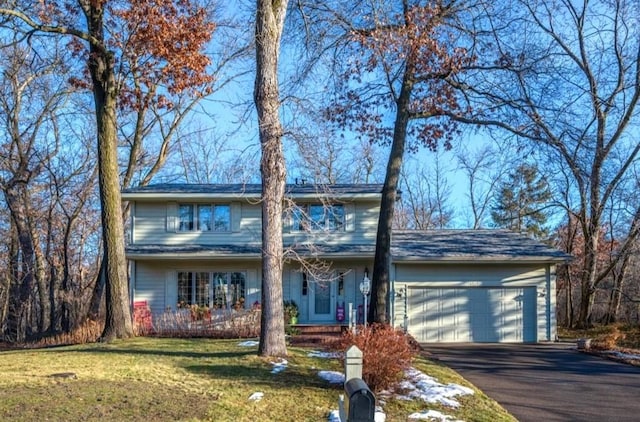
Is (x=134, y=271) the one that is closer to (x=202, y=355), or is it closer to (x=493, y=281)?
(x=202, y=355)

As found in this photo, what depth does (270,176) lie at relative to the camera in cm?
1115

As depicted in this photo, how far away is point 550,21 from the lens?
76.0 feet

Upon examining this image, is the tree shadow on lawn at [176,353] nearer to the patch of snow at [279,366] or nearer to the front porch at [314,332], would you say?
the patch of snow at [279,366]

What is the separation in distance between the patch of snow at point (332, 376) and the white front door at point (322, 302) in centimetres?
967

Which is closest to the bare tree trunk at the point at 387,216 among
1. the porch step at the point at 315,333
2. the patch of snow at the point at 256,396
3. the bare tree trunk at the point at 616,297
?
the porch step at the point at 315,333

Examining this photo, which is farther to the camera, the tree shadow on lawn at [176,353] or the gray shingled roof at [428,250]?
the gray shingled roof at [428,250]

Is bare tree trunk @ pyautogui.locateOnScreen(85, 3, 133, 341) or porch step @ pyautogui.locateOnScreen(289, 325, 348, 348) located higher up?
bare tree trunk @ pyautogui.locateOnScreen(85, 3, 133, 341)

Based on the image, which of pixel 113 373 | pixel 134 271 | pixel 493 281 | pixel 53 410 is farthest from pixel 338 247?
pixel 53 410

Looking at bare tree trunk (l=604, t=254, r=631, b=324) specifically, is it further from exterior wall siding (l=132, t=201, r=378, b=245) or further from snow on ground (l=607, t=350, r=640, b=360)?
exterior wall siding (l=132, t=201, r=378, b=245)

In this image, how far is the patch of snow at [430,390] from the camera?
A: 8.14m

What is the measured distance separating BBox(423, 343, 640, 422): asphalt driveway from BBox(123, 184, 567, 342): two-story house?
6.98 feet

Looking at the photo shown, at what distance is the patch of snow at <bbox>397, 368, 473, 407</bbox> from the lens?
814 cm

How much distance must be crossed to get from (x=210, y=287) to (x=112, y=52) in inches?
337

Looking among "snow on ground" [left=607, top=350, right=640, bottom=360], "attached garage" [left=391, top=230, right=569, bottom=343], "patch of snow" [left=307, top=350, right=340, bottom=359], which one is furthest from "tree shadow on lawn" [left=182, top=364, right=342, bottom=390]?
"attached garage" [left=391, top=230, right=569, bottom=343]
